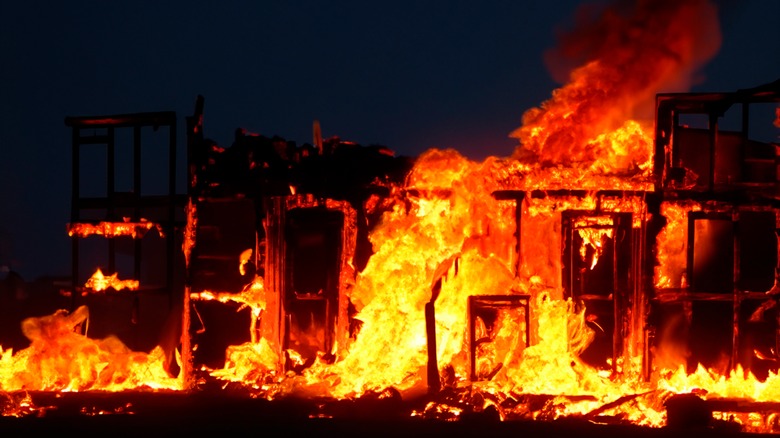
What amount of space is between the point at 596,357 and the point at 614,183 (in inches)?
113

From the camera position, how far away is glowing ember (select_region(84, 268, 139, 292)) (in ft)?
50.4

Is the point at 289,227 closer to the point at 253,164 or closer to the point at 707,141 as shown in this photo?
the point at 253,164

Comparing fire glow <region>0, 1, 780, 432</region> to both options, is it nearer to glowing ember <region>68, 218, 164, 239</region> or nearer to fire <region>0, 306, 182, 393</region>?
fire <region>0, 306, 182, 393</region>

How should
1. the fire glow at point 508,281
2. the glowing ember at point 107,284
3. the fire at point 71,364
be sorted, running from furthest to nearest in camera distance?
1. the glowing ember at point 107,284
2. the fire at point 71,364
3. the fire glow at point 508,281

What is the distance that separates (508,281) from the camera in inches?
539

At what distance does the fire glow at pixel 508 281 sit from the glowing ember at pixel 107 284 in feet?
2.11

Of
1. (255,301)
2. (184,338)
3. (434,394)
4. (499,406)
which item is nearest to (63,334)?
(184,338)

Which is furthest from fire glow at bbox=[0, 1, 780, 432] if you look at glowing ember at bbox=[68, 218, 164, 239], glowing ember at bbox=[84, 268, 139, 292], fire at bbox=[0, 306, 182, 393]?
glowing ember at bbox=[68, 218, 164, 239]

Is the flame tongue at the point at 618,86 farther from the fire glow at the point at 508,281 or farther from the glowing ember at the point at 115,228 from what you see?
the glowing ember at the point at 115,228

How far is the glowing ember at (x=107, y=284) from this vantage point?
15.4 m

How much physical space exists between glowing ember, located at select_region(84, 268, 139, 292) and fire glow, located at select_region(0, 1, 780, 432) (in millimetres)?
642

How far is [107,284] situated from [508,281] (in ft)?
23.2

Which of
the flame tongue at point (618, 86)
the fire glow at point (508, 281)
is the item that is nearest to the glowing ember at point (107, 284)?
the fire glow at point (508, 281)

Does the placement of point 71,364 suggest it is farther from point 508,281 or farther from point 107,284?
point 508,281
